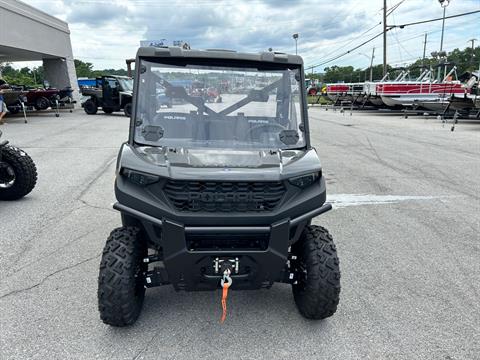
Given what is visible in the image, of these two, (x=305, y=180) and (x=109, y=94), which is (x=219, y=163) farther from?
(x=109, y=94)

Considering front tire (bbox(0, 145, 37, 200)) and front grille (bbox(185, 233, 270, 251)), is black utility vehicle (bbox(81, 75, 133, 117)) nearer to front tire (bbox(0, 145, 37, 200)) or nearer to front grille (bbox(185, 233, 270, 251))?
front tire (bbox(0, 145, 37, 200))

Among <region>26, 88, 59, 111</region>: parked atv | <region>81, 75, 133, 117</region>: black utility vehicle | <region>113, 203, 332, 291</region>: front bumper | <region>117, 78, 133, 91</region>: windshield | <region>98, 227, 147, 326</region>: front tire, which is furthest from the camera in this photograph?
<region>26, 88, 59, 111</region>: parked atv

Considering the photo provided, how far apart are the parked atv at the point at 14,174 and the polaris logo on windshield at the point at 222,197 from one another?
4564 mm

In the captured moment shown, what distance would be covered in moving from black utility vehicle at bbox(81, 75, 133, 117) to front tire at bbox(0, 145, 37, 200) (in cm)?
1635

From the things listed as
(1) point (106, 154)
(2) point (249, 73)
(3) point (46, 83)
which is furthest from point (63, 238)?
(3) point (46, 83)

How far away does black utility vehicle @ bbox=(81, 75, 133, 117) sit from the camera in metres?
22.9

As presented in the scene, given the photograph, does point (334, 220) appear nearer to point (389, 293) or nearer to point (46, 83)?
point (389, 293)

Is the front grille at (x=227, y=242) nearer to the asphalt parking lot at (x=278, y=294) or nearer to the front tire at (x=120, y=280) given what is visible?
the front tire at (x=120, y=280)

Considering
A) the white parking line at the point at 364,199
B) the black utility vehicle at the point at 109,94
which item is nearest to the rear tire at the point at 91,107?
the black utility vehicle at the point at 109,94

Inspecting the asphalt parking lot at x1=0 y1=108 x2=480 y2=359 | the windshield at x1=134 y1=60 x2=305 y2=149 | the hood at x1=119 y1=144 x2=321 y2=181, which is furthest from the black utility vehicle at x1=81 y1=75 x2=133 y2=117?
the hood at x1=119 y1=144 x2=321 y2=181

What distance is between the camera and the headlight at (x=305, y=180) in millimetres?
2855

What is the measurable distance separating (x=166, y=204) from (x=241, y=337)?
3.76 ft

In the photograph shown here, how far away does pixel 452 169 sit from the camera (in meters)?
9.09

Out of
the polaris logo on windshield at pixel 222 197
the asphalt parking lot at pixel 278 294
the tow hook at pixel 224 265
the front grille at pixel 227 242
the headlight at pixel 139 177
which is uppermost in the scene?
the headlight at pixel 139 177
